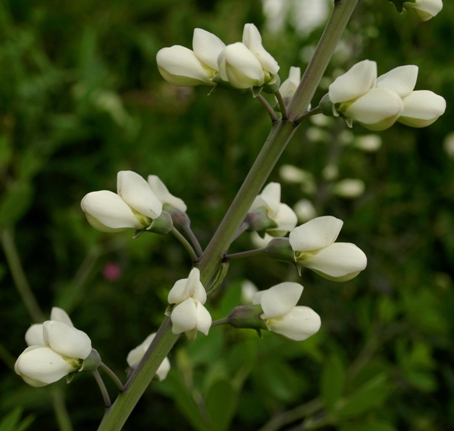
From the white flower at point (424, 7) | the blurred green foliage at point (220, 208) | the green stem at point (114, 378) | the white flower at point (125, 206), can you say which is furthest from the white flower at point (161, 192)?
the blurred green foliage at point (220, 208)

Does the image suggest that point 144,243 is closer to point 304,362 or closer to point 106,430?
point 304,362

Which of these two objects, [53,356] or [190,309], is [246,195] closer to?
[190,309]

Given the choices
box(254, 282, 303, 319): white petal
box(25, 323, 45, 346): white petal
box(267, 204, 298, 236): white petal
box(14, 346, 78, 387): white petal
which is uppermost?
box(267, 204, 298, 236): white petal

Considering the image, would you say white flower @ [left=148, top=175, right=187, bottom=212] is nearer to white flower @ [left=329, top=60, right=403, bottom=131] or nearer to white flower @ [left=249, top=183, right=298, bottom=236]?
white flower @ [left=249, top=183, right=298, bottom=236]

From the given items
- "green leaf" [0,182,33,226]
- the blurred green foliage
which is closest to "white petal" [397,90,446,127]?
"green leaf" [0,182,33,226]

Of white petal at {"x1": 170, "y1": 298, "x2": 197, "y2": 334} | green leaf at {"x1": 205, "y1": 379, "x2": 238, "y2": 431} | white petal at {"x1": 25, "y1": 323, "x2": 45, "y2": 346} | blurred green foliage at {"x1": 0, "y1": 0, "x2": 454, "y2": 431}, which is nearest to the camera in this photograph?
white petal at {"x1": 170, "y1": 298, "x2": 197, "y2": 334}

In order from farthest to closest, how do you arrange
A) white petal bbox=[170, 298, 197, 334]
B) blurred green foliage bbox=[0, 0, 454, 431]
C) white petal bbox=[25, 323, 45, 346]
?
blurred green foliage bbox=[0, 0, 454, 431] → white petal bbox=[25, 323, 45, 346] → white petal bbox=[170, 298, 197, 334]

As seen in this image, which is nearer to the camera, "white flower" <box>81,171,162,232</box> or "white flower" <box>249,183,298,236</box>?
"white flower" <box>81,171,162,232</box>
